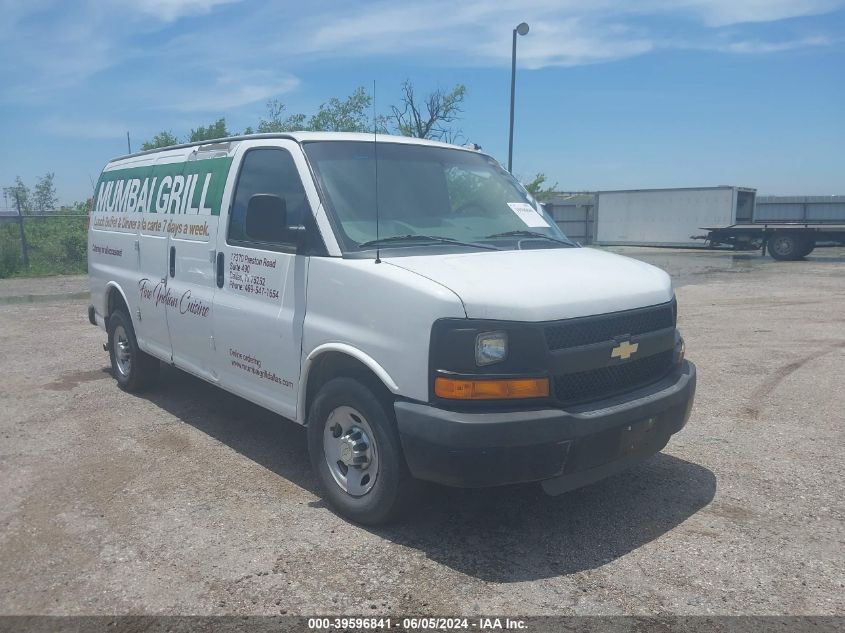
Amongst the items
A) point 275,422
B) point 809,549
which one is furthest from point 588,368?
point 275,422

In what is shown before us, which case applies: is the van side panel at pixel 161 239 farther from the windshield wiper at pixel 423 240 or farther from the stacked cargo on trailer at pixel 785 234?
the stacked cargo on trailer at pixel 785 234

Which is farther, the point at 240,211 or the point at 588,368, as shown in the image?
the point at 240,211

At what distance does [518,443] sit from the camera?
3469mm

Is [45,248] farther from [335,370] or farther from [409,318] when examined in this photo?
[409,318]

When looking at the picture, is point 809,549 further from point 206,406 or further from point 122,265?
point 122,265

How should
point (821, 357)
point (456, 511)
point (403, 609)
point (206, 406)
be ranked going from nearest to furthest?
point (403, 609) → point (456, 511) → point (206, 406) → point (821, 357)

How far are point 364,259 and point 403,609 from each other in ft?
5.91

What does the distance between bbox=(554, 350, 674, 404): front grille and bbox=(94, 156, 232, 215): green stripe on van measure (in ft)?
9.46

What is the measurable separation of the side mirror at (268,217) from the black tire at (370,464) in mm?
967

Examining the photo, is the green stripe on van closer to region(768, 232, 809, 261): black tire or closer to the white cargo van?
the white cargo van

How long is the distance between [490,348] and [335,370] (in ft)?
3.54

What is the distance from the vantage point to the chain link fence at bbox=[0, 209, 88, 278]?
20.0 metres

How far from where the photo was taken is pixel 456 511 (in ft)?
14.3

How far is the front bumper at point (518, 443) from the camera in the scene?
3.45 m
